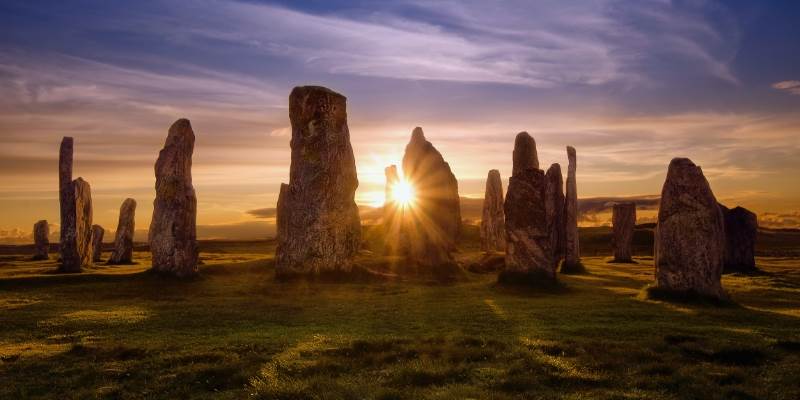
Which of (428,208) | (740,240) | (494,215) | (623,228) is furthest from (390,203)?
(740,240)

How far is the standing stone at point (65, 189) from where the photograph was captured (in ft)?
109

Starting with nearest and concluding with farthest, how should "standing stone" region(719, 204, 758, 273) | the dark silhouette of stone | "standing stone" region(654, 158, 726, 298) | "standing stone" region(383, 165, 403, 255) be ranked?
"standing stone" region(654, 158, 726, 298), the dark silhouette of stone, "standing stone" region(719, 204, 758, 273), "standing stone" region(383, 165, 403, 255)

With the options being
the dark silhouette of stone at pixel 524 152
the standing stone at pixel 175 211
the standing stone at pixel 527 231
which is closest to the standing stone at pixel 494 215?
the dark silhouette of stone at pixel 524 152

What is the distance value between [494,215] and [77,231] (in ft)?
98.8

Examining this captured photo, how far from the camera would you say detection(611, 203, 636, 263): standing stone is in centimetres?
4166

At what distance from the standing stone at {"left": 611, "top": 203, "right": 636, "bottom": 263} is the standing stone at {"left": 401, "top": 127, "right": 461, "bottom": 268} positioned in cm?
1178

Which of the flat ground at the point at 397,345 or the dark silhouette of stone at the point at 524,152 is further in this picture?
the dark silhouette of stone at the point at 524,152

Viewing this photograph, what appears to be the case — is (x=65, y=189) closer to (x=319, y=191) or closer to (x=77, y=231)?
(x=77, y=231)

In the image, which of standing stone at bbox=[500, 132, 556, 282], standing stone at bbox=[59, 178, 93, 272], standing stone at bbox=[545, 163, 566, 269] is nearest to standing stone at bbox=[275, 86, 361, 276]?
standing stone at bbox=[500, 132, 556, 282]

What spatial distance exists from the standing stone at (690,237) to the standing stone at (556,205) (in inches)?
487

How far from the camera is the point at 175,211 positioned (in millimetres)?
28609

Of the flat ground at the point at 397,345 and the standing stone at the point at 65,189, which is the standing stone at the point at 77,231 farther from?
the flat ground at the point at 397,345

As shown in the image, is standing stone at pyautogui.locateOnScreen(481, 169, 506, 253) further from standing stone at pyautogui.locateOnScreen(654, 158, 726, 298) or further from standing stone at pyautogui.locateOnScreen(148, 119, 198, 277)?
standing stone at pyautogui.locateOnScreen(654, 158, 726, 298)

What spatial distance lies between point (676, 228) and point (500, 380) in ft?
41.7
